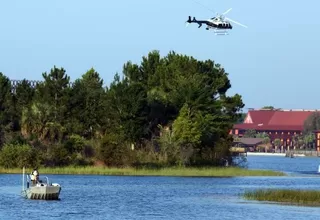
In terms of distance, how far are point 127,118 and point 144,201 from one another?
129 ft

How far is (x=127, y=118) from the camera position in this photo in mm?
110750

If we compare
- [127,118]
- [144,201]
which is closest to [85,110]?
[127,118]

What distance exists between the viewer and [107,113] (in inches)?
4417

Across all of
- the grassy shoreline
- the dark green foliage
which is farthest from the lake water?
the dark green foliage

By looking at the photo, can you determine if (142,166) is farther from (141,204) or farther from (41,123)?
(141,204)

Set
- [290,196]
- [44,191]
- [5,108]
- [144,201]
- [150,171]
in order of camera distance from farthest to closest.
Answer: [5,108], [150,171], [144,201], [290,196], [44,191]

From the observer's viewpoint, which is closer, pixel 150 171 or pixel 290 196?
pixel 290 196

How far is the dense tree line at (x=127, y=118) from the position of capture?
10731 centimetres

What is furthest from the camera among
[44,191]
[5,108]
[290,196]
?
Answer: [5,108]

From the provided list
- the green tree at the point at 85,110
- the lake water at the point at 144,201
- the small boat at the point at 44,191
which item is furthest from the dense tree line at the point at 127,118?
the small boat at the point at 44,191

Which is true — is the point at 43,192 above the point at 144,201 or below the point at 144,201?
above

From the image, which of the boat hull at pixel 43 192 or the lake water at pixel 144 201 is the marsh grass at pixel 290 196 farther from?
the boat hull at pixel 43 192

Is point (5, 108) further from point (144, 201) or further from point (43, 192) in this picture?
point (43, 192)

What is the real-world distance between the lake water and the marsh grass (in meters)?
1.11
